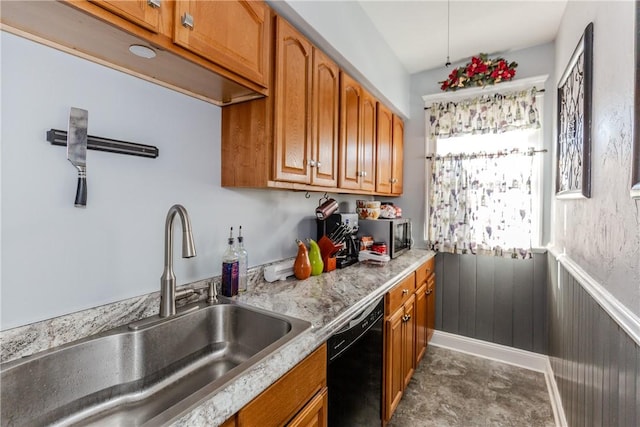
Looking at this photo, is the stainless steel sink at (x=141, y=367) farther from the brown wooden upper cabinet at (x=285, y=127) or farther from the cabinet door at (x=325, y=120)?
the cabinet door at (x=325, y=120)

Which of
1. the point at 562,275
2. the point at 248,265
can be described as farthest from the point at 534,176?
the point at 248,265

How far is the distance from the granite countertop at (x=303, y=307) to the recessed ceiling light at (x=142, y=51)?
99 cm

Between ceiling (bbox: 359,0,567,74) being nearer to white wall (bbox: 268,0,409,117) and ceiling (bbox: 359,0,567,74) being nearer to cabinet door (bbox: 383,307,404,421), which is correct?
white wall (bbox: 268,0,409,117)

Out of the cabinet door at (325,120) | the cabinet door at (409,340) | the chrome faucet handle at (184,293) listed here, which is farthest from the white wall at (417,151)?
the chrome faucet handle at (184,293)

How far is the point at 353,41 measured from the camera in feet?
6.28

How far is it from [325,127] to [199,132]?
26.7 inches

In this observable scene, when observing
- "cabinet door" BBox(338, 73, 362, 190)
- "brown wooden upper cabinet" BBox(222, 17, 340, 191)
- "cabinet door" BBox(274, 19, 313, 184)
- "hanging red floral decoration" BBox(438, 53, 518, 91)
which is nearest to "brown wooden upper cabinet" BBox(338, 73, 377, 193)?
"cabinet door" BBox(338, 73, 362, 190)

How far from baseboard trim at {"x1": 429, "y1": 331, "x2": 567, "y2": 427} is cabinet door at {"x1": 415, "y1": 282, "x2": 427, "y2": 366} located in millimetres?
414

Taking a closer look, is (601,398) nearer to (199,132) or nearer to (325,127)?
(325,127)

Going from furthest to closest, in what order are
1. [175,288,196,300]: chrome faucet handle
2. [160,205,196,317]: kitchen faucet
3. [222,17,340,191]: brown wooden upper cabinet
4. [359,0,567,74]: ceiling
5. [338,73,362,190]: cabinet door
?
[359,0,567,74]: ceiling < [338,73,362,190]: cabinet door < [222,17,340,191]: brown wooden upper cabinet < [175,288,196,300]: chrome faucet handle < [160,205,196,317]: kitchen faucet

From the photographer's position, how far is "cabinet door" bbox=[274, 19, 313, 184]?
1.37 meters

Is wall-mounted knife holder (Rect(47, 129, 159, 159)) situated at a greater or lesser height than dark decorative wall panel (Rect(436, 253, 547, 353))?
greater

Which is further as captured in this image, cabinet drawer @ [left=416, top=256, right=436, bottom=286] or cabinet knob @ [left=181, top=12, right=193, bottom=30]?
cabinet drawer @ [left=416, top=256, right=436, bottom=286]

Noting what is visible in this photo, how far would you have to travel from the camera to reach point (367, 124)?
2273 millimetres
